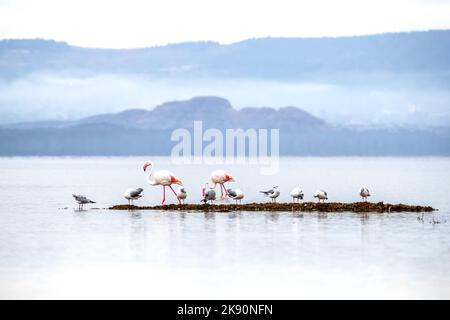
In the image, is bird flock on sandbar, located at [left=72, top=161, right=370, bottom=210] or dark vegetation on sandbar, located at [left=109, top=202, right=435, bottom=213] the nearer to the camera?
dark vegetation on sandbar, located at [left=109, top=202, right=435, bottom=213]

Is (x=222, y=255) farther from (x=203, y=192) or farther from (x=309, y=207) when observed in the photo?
(x=203, y=192)

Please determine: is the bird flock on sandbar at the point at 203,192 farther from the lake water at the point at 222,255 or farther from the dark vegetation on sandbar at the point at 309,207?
the lake water at the point at 222,255

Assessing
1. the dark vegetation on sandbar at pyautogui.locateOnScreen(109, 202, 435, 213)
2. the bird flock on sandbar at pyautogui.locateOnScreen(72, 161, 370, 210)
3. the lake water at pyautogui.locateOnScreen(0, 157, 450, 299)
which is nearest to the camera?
the lake water at pyautogui.locateOnScreen(0, 157, 450, 299)

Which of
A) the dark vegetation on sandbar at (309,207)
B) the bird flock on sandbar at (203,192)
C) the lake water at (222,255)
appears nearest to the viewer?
the lake water at (222,255)

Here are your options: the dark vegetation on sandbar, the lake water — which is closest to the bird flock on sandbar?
the dark vegetation on sandbar

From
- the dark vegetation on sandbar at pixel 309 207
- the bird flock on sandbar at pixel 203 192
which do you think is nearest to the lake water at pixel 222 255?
the dark vegetation on sandbar at pixel 309 207

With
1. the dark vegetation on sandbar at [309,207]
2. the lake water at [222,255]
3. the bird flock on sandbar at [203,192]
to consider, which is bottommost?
the lake water at [222,255]

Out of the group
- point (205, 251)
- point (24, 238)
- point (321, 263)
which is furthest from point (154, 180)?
point (321, 263)

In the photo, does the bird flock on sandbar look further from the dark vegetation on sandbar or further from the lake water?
the lake water

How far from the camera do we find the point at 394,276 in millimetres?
16422

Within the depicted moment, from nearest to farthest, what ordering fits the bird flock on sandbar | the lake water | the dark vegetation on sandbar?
the lake water → the dark vegetation on sandbar → the bird flock on sandbar

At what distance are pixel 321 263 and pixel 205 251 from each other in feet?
8.99
